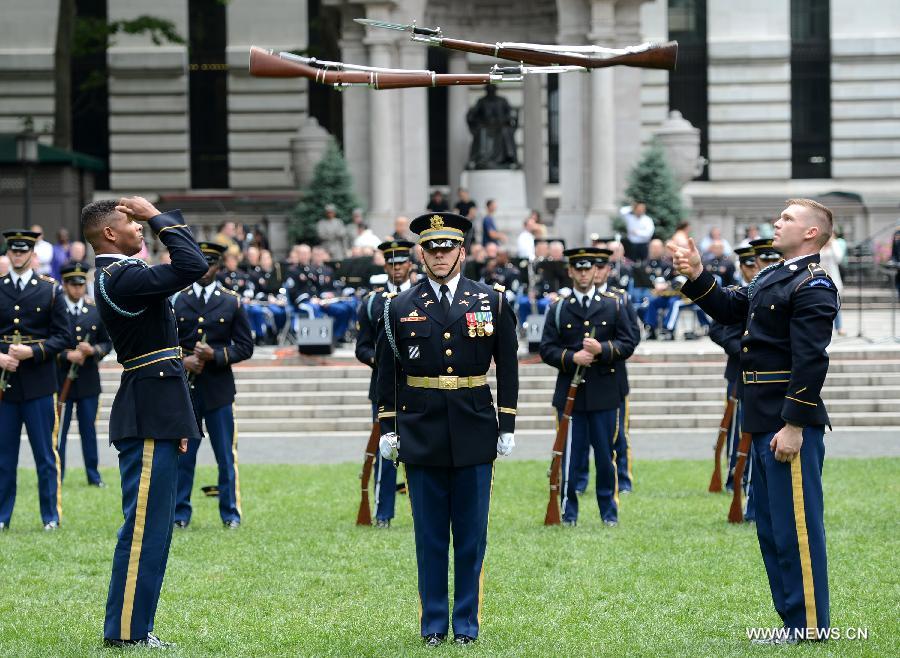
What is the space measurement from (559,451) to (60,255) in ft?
58.8

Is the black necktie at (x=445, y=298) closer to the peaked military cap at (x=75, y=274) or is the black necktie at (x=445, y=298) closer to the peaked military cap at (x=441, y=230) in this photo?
the peaked military cap at (x=441, y=230)

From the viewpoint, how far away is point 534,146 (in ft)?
112

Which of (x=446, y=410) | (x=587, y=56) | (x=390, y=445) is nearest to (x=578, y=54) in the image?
(x=587, y=56)

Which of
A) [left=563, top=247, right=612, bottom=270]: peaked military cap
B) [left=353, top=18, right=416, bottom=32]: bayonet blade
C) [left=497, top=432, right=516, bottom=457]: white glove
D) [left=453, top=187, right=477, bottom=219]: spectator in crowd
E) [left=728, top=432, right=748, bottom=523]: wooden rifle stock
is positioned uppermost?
[left=353, top=18, right=416, bottom=32]: bayonet blade

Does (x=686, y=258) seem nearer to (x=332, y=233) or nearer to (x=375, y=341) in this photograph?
(x=375, y=341)

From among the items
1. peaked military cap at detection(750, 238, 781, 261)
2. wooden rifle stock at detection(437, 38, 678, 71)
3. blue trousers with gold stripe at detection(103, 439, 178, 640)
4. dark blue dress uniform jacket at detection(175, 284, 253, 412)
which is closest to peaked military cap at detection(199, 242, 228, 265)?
dark blue dress uniform jacket at detection(175, 284, 253, 412)

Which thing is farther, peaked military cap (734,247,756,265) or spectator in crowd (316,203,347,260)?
spectator in crowd (316,203,347,260)

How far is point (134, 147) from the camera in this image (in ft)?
133

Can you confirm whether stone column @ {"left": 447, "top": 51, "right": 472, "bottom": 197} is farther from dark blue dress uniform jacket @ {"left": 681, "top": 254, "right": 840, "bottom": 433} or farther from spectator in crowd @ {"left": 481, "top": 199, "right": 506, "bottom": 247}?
dark blue dress uniform jacket @ {"left": 681, "top": 254, "right": 840, "bottom": 433}

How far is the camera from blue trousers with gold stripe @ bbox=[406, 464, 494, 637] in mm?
7965

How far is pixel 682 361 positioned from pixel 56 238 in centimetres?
1525

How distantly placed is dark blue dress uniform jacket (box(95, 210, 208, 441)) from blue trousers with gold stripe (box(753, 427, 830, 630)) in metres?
3.13

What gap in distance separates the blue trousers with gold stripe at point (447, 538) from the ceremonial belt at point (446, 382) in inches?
16.9

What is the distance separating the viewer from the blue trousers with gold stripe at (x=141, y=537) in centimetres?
788
